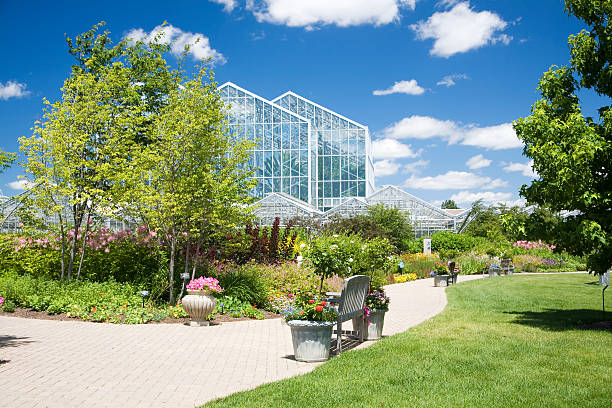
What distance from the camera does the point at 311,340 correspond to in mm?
6727

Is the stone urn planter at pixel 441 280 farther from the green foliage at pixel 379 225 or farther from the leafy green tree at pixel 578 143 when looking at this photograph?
the leafy green tree at pixel 578 143

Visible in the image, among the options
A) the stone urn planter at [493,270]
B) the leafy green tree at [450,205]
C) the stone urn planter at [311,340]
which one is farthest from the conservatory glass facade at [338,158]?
the leafy green tree at [450,205]

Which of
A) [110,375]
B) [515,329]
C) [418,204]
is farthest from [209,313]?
[418,204]

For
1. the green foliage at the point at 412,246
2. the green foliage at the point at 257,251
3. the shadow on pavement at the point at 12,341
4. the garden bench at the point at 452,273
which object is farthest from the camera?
the green foliage at the point at 412,246

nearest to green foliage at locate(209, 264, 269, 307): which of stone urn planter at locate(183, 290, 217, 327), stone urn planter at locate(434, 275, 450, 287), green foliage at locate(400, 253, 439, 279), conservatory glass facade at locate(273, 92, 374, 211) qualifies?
stone urn planter at locate(183, 290, 217, 327)

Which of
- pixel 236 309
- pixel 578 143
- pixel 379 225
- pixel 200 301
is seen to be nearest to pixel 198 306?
pixel 200 301

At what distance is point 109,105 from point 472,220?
3714 cm

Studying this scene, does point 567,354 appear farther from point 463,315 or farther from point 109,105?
point 109,105

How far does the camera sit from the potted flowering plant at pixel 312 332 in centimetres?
672

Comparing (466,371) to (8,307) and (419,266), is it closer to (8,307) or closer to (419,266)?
(8,307)

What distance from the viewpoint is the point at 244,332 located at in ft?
30.1

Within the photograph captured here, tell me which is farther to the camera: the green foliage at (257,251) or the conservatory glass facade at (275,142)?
the conservatory glass facade at (275,142)

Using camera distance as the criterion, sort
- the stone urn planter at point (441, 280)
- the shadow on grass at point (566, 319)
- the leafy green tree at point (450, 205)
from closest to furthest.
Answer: the shadow on grass at point (566, 319) < the stone urn planter at point (441, 280) < the leafy green tree at point (450, 205)

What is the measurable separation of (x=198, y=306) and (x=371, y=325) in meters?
3.41
